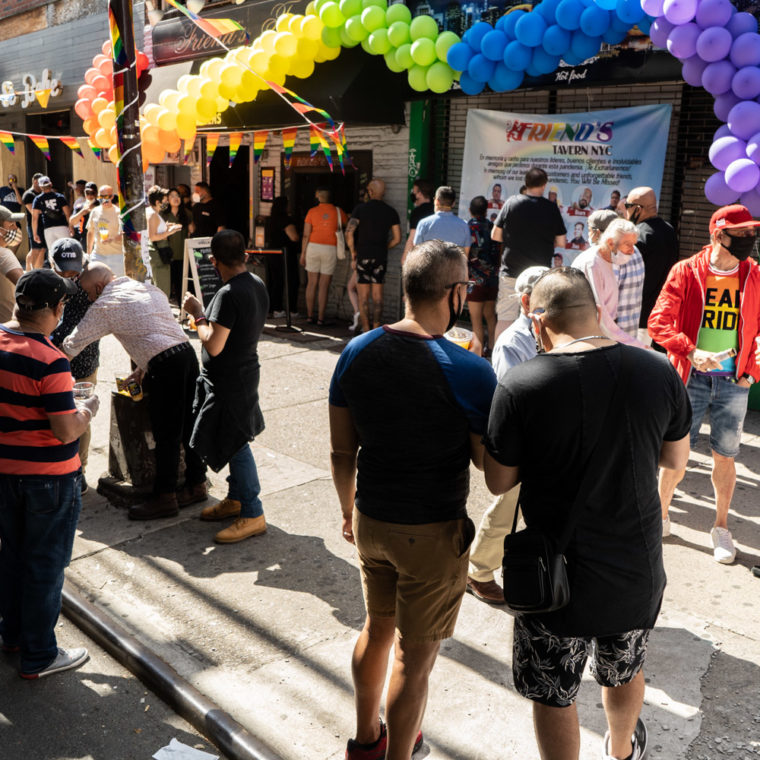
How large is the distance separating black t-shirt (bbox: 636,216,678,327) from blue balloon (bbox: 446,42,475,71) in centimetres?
304

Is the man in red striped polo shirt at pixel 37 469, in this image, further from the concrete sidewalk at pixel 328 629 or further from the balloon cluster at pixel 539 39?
the balloon cluster at pixel 539 39

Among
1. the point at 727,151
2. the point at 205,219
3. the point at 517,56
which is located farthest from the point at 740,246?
the point at 205,219

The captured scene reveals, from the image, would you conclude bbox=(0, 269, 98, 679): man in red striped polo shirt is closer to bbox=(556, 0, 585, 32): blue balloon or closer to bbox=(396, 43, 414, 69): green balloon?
bbox=(556, 0, 585, 32): blue balloon

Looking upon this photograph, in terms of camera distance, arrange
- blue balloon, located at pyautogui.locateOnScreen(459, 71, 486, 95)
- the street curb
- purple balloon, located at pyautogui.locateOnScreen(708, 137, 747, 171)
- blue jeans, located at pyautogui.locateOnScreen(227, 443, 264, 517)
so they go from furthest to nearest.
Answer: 1. blue balloon, located at pyautogui.locateOnScreen(459, 71, 486, 95)
2. purple balloon, located at pyautogui.locateOnScreen(708, 137, 747, 171)
3. blue jeans, located at pyautogui.locateOnScreen(227, 443, 264, 517)
4. the street curb

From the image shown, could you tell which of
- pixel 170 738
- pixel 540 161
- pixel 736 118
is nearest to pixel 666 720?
pixel 170 738

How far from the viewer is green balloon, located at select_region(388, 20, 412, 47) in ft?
29.7

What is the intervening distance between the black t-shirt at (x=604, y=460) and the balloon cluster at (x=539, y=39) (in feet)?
18.5

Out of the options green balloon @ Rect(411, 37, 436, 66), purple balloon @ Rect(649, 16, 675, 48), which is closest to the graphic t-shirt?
purple balloon @ Rect(649, 16, 675, 48)

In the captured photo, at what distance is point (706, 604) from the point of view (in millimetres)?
4406

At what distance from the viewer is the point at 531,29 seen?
7711 millimetres

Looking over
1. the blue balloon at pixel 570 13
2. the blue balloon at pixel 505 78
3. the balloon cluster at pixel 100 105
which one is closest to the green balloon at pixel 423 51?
the blue balloon at pixel 505 78

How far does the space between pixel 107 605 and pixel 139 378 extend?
153 cm

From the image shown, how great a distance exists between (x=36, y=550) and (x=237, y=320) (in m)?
1.72

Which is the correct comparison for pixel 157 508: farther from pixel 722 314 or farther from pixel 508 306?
pixel 508 306
